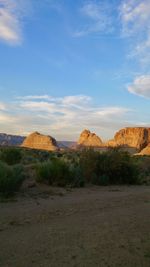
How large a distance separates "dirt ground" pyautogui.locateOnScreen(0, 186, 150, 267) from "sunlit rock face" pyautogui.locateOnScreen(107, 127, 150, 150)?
143787 millimetres

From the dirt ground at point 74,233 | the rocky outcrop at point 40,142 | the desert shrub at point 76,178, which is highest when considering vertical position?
the rocky outcrop at point 40,142

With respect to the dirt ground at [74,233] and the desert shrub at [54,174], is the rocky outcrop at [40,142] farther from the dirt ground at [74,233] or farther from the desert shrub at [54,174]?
the dirt ground at [74,233]

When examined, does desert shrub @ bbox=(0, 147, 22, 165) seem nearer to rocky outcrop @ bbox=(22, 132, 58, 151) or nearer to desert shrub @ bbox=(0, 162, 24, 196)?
desert shrub @ bbox=(0, 162, 24, 196)

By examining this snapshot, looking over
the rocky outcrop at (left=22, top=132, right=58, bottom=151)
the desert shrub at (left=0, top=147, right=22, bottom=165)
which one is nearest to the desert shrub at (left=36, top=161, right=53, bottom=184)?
the desert shrub at (left=0, top=147, right=22, bottom=165)

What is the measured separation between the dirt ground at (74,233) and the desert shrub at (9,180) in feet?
4.26

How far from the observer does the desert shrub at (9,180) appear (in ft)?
57.0

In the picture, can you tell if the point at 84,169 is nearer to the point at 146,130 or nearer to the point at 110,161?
the point at 110,161

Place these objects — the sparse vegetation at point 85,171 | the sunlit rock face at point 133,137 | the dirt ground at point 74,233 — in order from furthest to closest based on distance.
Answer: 1. the sunlit rock face at point 133,137
2. the sparse vegetation at point 85,171
3. the dirt ground at point 74,233

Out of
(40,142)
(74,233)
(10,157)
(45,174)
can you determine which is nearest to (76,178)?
(45,174)

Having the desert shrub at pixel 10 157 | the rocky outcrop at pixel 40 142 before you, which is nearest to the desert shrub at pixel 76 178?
the desert shrub at pixel 10 157

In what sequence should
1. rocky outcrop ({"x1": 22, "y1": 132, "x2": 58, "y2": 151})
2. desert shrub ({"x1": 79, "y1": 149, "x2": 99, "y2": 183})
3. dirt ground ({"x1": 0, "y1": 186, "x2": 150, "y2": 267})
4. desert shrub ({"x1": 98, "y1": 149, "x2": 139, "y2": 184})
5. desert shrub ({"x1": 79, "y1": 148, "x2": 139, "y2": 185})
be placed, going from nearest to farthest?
dirt ground ({"x1": 0, "y1": 186, "x2": 150, "y2": 267})
desert shrub ({"x1": 79, "y1": 149, "x2": 99, "y2": 183})
desert shrub ({"x1": 79, "y1": 148, "x2": 139, "y2": 185})
desert shrub ({"x1": 98, "y1": 149, "x2": 139, "y2": 184})
rocky outcrop ({"x1": 22, "y1": 132, "x2": 58, "y2": 151})

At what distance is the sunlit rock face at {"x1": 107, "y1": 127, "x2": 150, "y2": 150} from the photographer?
160 metres

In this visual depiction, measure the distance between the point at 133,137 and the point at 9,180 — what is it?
14912cm

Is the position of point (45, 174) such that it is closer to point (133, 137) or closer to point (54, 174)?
point (54, 174)
